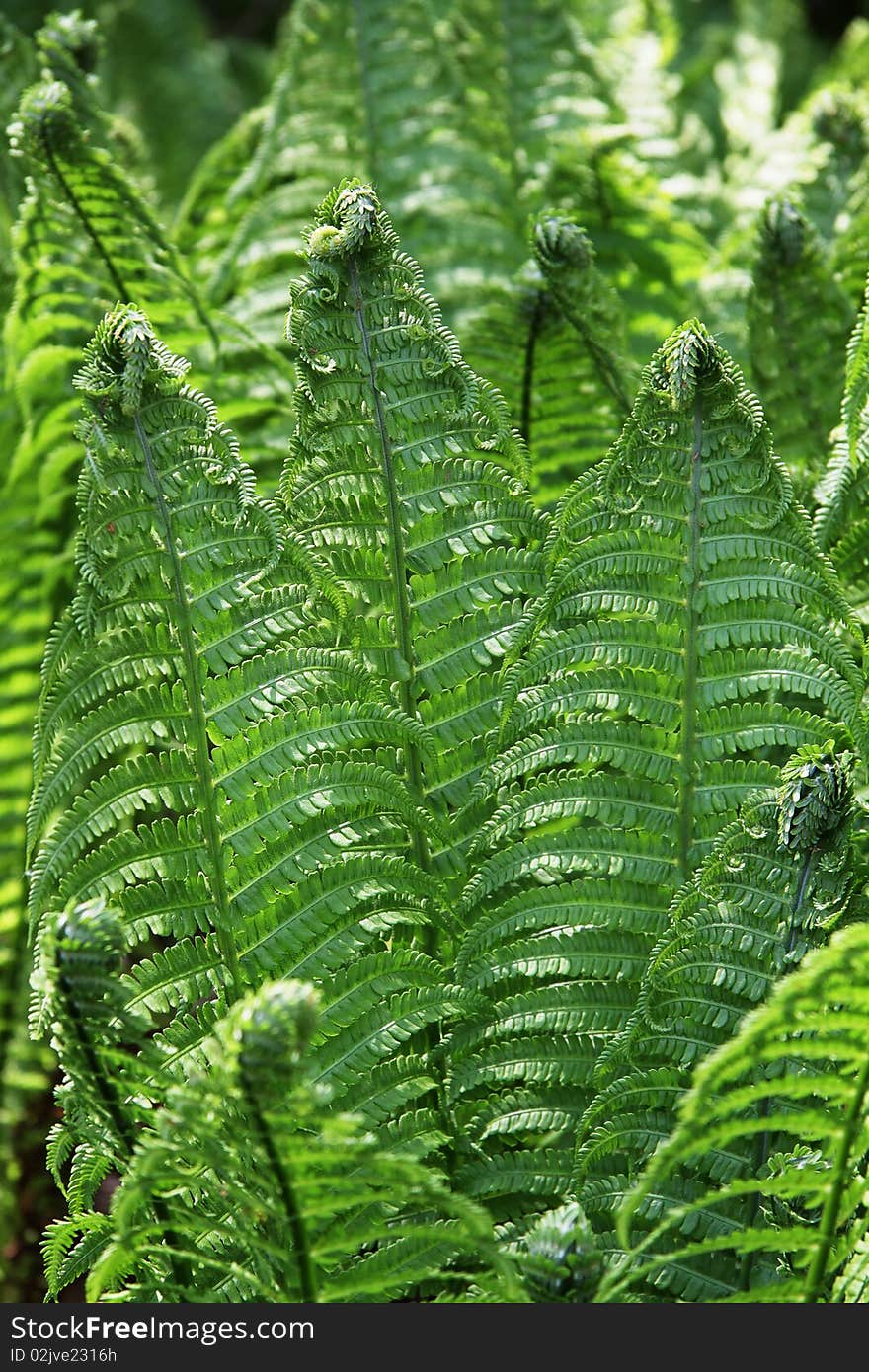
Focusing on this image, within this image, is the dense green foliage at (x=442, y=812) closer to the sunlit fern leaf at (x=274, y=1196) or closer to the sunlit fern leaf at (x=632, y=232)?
the sunlit fern leaf at (x=274, y=1196)

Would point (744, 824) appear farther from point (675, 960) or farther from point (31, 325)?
point (31, 325)

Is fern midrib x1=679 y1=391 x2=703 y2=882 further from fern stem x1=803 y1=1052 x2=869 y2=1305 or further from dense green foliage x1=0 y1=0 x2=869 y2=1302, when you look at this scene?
fern stem x1=803 y1=1052 x2=869 y2=1305

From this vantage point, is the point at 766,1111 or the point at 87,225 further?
the point at 87,225

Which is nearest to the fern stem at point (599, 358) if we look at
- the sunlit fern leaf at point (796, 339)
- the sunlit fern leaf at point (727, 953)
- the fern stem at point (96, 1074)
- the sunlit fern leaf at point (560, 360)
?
the sunlit fern leaf at point (560, 360)

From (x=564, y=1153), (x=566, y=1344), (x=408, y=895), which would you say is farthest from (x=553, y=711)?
(x=566, y=1344)

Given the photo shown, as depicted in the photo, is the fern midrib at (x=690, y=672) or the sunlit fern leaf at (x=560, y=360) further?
the sunlit fern leaf at (x=560, y=360)

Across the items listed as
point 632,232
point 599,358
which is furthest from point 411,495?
point 632,232

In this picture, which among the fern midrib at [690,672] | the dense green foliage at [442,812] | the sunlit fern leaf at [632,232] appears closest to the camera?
the dense green foliage at [442,812]

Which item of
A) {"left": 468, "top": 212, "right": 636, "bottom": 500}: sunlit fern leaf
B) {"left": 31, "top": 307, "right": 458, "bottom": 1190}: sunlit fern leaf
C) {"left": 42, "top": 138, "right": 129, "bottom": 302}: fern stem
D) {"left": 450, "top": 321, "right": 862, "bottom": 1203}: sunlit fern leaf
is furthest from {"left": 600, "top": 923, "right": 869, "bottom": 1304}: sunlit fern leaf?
{"left": 42, "top": 138, "right": 129, "bottom": 302}: fern stem

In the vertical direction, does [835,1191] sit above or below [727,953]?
below

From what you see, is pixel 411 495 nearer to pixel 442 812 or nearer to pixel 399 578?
pixel 399 578
